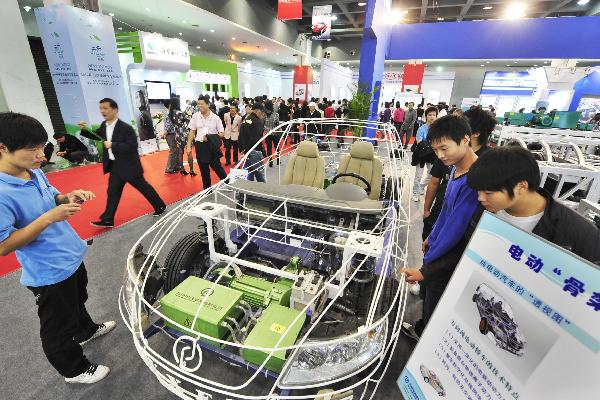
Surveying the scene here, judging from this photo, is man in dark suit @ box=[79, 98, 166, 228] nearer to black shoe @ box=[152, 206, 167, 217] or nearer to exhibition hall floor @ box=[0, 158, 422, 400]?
black shoe @ box=[152, 206, 167, 217]

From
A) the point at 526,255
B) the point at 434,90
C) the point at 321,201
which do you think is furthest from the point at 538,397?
the point at 434,90

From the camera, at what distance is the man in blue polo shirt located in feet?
4.81

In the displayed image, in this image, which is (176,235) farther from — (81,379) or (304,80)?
(304,80)

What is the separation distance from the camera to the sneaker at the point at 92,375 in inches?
77.4

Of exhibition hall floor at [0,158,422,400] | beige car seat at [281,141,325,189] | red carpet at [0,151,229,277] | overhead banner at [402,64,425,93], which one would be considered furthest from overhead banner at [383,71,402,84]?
exhibition hall floor at [0,158,422,400]

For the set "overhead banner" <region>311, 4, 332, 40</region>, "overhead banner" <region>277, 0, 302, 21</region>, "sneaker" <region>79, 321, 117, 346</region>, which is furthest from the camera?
"overhead banner" <region>311, 4, 332, 40</region>

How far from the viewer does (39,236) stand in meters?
1.64

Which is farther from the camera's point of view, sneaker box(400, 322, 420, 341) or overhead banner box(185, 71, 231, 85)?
overhead banner box(185, 71, 231, 85)

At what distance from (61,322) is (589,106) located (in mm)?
20264

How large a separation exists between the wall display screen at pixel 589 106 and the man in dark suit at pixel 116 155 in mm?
18674

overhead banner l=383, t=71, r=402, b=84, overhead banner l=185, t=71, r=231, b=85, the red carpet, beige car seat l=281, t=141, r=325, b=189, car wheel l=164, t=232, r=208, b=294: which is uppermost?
overhead banner l=383, t=71, r=402, b=84

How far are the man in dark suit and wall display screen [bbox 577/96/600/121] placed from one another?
18.7m

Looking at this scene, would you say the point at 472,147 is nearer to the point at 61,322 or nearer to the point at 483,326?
the point at 483,326

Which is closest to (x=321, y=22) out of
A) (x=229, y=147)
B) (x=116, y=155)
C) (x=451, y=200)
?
(x=229, y=147)
